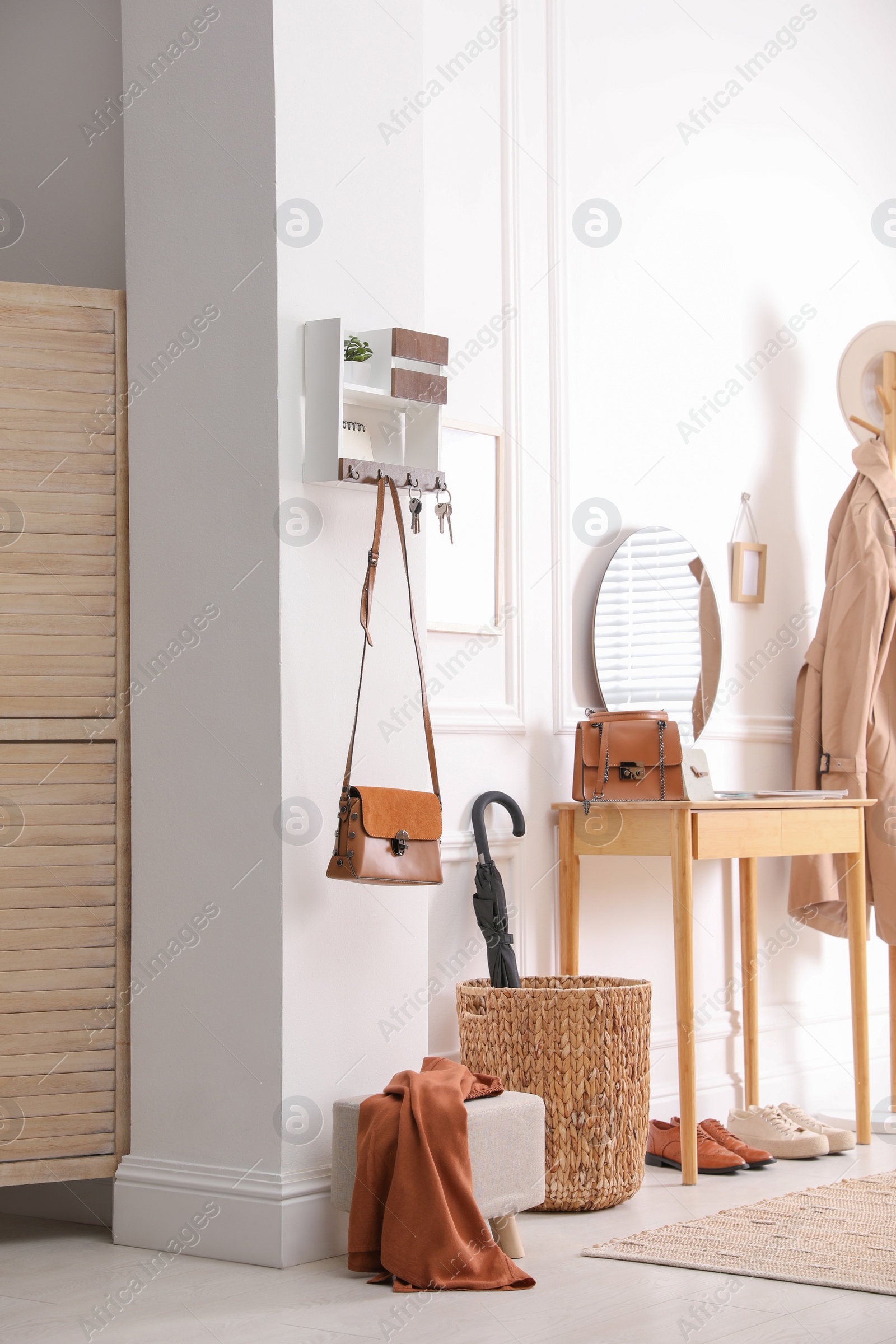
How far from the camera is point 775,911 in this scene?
4363 mm

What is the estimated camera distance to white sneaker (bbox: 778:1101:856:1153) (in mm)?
3568

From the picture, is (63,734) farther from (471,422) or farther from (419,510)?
(471,422)

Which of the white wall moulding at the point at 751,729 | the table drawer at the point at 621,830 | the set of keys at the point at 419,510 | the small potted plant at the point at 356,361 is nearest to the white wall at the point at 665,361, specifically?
the white wall moulding at the point at 751,729

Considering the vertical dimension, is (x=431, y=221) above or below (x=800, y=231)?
below

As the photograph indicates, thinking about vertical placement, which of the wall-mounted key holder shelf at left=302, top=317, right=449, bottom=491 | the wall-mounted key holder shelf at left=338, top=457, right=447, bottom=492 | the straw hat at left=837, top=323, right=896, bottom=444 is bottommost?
the wall-mounted key holder shelf at left=338, top=457, right=447, bottom=492

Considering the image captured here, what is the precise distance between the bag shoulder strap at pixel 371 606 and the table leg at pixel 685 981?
0.74 meters

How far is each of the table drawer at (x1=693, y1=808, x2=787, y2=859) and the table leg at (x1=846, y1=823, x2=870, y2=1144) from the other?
1.21 ft

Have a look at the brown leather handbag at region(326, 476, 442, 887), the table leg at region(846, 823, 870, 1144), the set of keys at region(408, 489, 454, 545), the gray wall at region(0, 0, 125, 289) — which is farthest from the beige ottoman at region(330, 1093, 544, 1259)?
the gray wall at region(0, 0, 125, 289)

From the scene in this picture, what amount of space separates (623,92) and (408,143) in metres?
1.34

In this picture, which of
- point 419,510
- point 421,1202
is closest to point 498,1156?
point 421,1202

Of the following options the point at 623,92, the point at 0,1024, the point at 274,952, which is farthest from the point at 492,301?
the point at 0,1024

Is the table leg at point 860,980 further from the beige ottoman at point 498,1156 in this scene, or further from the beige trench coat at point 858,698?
the beige ottoman at point 498,1156

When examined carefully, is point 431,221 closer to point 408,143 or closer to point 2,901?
point 408,143

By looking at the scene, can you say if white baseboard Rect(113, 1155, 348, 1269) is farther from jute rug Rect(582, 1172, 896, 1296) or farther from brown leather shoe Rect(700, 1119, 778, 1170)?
brown leather shoe Rect(700, 1119, 778, 1170)
